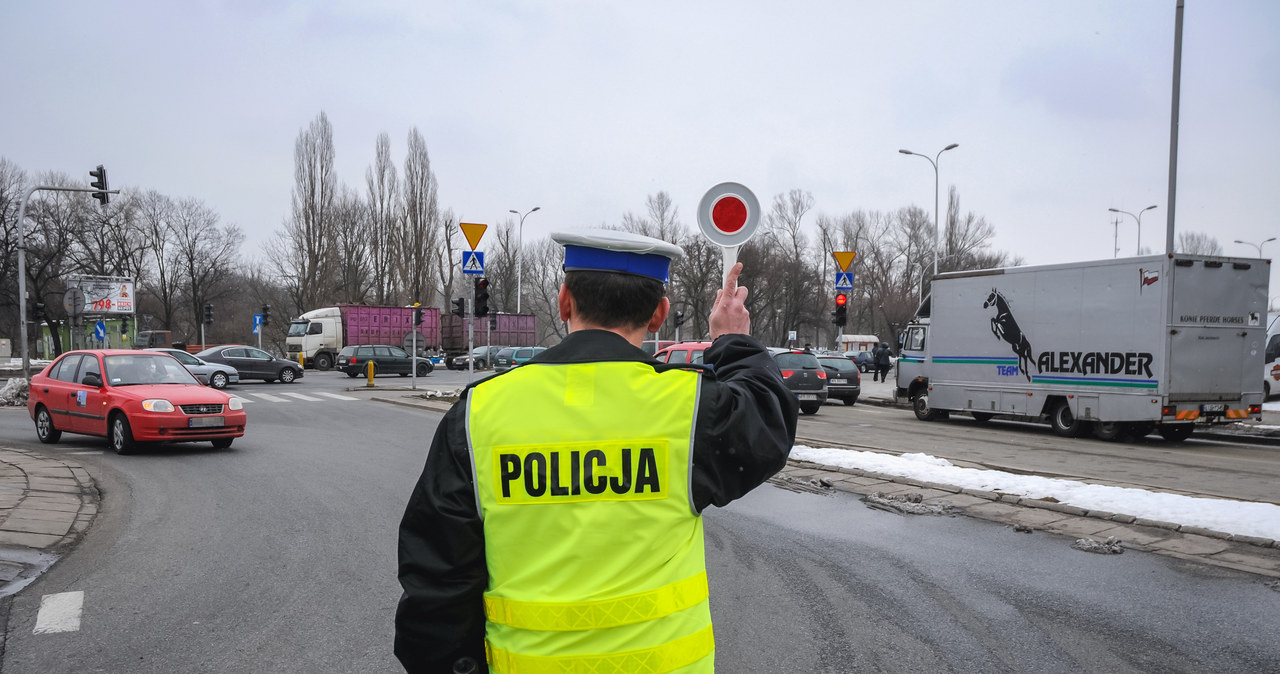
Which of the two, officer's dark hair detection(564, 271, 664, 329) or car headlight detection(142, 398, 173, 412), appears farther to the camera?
car headlight detection(142, 398, 173, 412)

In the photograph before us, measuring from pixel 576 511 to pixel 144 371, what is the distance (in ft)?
41.9

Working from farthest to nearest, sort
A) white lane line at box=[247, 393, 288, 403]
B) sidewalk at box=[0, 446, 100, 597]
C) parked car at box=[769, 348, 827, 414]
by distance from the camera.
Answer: white lane line at box=[247, 393, 288, 403] → parked car at box=[769, 348, 827, 414] → sidewalk at box=[0, 446, 100, 597]

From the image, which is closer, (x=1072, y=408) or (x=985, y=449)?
(x=985, y=449)

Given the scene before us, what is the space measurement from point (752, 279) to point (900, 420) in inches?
1567

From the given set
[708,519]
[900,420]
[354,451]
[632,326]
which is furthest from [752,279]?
[632,326]

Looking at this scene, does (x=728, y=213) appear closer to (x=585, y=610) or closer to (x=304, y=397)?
(x=585, y=610)

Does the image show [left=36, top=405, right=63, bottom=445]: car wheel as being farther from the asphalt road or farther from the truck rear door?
the truck rear door

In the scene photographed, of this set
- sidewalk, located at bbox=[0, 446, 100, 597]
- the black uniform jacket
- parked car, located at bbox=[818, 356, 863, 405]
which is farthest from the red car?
parked car, located at bbox=[818, 356, 863, 405]

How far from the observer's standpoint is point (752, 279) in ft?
193

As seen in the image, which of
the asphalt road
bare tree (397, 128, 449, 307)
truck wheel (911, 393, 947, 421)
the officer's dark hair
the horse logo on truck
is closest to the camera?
the officer's dark hair

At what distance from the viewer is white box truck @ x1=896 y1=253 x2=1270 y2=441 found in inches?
566

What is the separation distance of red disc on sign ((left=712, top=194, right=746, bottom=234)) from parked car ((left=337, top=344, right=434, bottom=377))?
116 ft

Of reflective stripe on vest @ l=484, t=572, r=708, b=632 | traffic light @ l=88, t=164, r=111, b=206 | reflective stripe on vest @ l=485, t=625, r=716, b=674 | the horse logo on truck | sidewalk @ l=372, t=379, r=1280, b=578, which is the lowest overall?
sidewalk @ l=372, t=379, r=1280, b=578

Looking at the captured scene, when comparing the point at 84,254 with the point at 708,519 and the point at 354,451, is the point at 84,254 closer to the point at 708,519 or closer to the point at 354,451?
the point at 354,451
